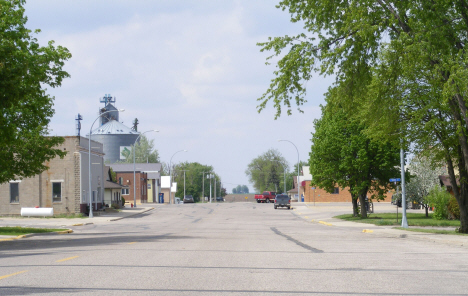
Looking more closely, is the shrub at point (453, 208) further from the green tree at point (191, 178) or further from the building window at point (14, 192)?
the green tree at point (191, 178)

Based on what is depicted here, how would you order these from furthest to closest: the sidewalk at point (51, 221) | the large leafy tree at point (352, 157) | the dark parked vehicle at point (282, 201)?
the dark parked vehicle at point (282, 201), the large leafy tree at point (352, 157), the sidewalk at point (51, 221)

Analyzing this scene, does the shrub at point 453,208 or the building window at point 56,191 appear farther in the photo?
the building window at point 56,191

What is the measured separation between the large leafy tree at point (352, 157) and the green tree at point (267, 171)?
12064 cm

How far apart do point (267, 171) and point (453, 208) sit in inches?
4997

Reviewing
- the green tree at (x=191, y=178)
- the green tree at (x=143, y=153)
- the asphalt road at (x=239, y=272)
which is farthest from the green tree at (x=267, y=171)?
the asphalt road at (x=239, y=272)

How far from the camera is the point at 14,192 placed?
49125mm

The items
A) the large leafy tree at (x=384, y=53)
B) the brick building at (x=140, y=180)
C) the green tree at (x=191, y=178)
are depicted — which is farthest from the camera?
the green tree at (x=191, y=178)

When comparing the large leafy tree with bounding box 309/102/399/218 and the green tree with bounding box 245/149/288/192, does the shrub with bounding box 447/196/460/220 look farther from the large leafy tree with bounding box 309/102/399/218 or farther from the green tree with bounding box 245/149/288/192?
the green tree with bounding box 245/149/288/192

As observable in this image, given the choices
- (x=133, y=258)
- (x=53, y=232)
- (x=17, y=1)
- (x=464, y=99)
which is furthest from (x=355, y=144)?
(x=133, y=258)

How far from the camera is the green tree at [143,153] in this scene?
130 meters

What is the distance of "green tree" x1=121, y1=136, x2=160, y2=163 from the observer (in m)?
130

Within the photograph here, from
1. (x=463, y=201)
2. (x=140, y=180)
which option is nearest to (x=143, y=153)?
(x=140, y=180)

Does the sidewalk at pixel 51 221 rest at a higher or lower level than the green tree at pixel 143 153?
lower

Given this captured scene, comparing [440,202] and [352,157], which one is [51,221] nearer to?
[352,157]
